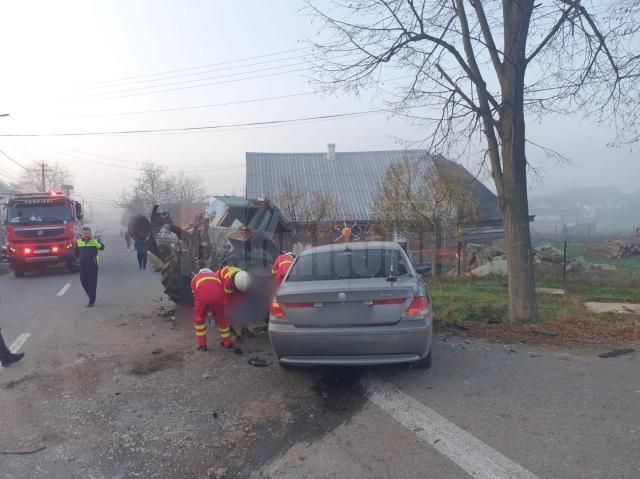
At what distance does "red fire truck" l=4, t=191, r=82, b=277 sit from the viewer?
659 inches

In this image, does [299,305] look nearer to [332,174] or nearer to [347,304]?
[347,304]

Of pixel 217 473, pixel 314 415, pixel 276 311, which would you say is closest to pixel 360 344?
pixel 314 415

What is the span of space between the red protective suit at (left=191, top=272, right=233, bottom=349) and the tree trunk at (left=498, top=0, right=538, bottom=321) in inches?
173

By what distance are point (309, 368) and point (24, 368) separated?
3285mm

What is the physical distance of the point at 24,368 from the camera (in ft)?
19.2

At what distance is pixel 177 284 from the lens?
9312mm

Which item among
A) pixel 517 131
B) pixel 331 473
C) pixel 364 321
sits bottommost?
pixel 331 473

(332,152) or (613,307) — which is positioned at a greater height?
(332,152)

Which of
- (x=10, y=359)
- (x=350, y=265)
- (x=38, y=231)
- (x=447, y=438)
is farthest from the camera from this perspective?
(x=38, y=231)

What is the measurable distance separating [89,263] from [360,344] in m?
7.82

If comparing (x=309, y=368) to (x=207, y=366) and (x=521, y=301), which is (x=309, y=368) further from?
(x=521, y=301)

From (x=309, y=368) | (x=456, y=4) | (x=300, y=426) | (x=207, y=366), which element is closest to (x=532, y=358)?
(x=309, y=368)

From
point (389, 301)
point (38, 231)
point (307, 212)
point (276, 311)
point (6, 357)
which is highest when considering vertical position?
point (307, 212)

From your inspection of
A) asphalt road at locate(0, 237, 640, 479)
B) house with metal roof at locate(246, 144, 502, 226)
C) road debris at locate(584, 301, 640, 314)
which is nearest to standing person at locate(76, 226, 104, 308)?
asphalt road at locate(0, 237, 640, 479)
